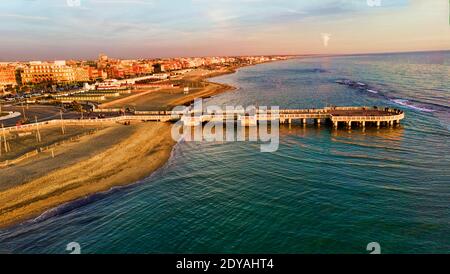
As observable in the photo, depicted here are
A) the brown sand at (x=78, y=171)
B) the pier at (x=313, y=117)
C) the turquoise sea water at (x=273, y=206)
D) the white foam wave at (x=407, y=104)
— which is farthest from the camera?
the white foam wave at (x=407, y=104)

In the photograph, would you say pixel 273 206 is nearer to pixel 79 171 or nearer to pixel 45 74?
pixel 79 171

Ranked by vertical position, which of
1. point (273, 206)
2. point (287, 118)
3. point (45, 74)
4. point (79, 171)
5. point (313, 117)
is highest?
point (45, 74)

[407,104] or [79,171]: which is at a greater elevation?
[407,104]

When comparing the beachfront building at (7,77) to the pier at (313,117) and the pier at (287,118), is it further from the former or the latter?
the pier at (313,117)

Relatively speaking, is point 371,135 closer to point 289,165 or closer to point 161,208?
point 289,165

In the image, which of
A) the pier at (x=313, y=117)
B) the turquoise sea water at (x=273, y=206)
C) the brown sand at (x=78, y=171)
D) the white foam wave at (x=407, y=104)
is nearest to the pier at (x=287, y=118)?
the pier at (x=313, y=117)

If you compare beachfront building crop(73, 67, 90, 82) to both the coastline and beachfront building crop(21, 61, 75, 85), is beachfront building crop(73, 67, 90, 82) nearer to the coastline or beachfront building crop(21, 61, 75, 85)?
beachfront building crop(21, 61, 75, 85)

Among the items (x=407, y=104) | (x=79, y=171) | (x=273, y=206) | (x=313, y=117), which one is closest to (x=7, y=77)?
(x=79, y=171)
